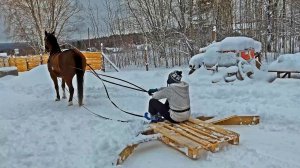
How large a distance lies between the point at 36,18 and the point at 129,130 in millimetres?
29190

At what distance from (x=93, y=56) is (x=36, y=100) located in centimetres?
1042

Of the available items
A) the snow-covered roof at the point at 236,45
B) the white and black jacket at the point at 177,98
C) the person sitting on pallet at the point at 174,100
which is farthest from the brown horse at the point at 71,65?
the snow-covered roof at the point at 236,45

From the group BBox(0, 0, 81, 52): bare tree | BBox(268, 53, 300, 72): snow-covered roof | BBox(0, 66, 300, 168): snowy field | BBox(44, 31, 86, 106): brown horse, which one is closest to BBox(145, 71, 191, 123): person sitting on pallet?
BBox(0, 66, 300, 168): snowy field

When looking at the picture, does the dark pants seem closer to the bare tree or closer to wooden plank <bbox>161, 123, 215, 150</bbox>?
wooden plank <bbox>161, 123, 215, 150</bbox>

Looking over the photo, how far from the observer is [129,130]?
5695 millimetres

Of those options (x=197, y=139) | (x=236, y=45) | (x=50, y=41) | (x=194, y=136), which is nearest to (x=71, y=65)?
(x=50, y=41)

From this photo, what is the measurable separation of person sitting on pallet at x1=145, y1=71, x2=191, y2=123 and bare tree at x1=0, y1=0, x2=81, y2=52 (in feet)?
95.0

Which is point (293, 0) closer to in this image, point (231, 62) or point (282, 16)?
point (282, 16)

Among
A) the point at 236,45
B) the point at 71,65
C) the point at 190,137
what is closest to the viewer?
the point at 190,137

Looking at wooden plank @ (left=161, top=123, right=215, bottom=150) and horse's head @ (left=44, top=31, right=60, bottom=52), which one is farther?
horse's head @ (left=44, top=31, right=60, bottom=52)

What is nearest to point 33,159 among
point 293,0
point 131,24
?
point 293,0

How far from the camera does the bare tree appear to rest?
31.5 m

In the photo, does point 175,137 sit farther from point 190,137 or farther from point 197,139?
point 197,139

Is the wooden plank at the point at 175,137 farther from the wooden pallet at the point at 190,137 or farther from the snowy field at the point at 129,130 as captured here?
the snowy field at the point at 129,130
